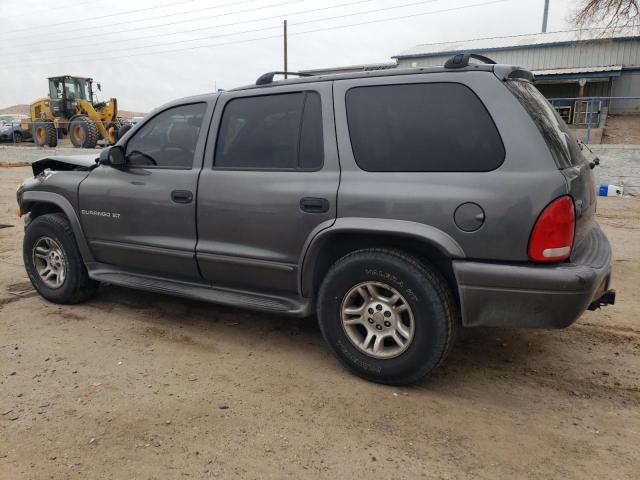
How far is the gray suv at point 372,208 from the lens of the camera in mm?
2699

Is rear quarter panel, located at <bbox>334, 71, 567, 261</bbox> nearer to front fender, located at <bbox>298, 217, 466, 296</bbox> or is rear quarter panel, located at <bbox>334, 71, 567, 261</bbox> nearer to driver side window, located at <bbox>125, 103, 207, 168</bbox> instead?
front fender, located at <bbox>298, 217, 466, 296</bbox>

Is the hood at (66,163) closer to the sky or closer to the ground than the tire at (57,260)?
closer to the sky

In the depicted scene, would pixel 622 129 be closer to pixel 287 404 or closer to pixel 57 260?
pixel 57 260

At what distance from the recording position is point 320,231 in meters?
3.16

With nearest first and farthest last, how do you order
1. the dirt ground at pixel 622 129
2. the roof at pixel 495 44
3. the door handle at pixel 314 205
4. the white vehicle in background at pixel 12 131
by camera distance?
the door handle at pixel 314 205, the dirt ground at pixel 622 129, the white vehicle in background at pixel 12 131, the roof at pixel 495 44

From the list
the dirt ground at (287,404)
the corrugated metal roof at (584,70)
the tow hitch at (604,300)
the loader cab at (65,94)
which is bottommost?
the dirt ground at (287,404)

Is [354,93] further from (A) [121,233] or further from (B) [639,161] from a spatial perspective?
(B) [639,161]

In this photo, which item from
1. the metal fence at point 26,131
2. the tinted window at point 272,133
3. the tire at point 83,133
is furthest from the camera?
the metal fence at point 26,131

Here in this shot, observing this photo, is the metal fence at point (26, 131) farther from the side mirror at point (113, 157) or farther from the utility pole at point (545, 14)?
the utility pole at point (545, 14)

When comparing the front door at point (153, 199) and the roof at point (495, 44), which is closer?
the front door at point (153, 199)

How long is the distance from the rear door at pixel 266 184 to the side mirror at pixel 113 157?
0.82 metres

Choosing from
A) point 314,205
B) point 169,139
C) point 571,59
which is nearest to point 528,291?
point 314,205

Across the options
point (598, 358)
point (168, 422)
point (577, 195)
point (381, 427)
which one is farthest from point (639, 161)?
point (168, 422)

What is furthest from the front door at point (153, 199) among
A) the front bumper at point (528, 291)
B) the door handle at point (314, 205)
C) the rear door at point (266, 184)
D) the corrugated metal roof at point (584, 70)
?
the corrugated metal roof at point (584, 70)
